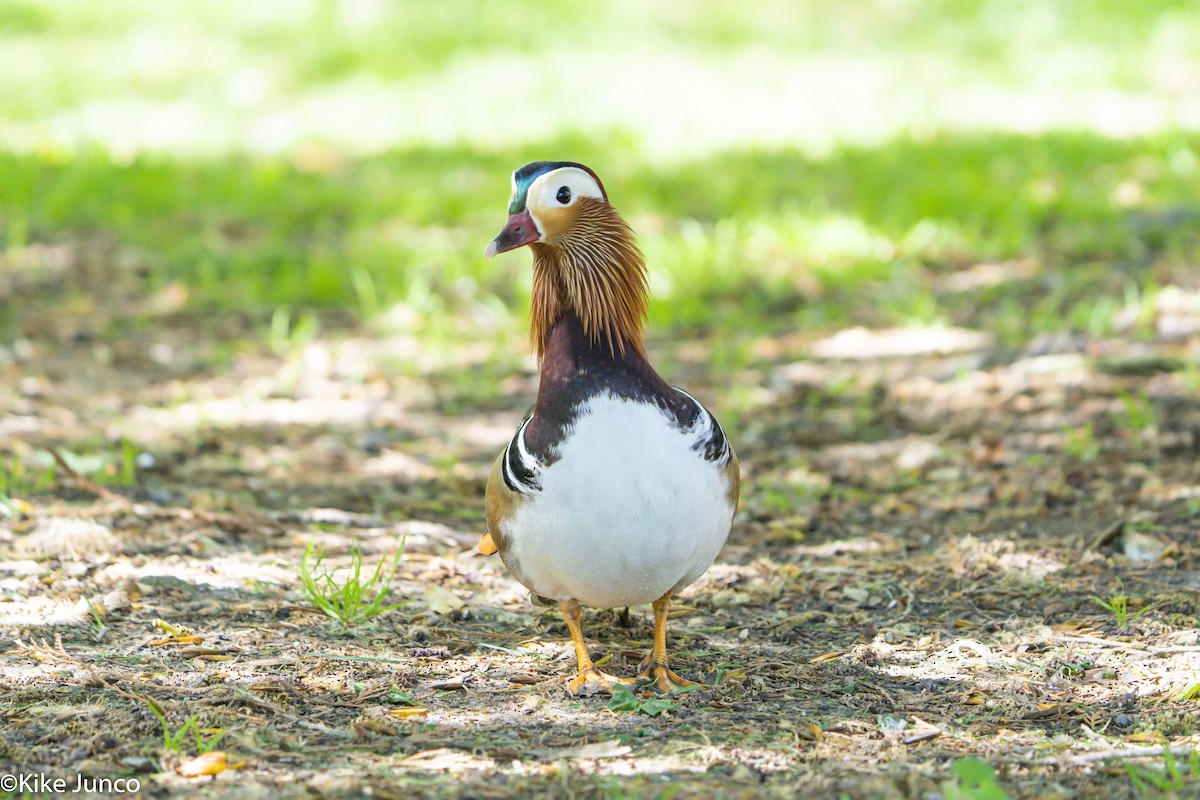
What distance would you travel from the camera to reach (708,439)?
316 centimetres

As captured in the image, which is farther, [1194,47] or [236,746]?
[1194,47]

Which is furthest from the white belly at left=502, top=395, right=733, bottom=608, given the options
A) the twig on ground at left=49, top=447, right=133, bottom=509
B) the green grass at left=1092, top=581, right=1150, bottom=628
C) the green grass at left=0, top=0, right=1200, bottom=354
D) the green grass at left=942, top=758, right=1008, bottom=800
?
the green grass at left=0, top=0, right=1200, bottom=354

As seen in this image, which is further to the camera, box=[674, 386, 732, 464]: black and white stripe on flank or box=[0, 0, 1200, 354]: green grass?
box=[0, 0, 1200, 354]: green grass

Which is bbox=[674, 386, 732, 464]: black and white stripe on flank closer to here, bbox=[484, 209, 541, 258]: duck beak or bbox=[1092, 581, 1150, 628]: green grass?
bbox=[484, 209, 541, 258]: duck beak

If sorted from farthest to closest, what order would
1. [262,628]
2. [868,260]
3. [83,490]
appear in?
[868,260] < [83,490] < [262,628]

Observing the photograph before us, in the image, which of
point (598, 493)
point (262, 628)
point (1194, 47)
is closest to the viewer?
point (598, 493)

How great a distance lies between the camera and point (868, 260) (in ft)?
22.6

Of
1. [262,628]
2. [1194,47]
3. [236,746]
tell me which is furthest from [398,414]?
[1194,47]

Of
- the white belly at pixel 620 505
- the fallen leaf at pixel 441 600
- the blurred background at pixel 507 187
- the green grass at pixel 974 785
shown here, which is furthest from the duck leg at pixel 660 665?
the blurred background at pixel 507 187

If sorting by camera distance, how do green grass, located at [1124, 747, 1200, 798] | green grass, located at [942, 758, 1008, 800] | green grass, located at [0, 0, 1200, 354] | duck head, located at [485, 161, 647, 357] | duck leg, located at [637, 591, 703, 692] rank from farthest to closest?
green grass, located at [0, 0, 1200, 354] → duck leg, located at [637, 591, 703, 692] → duck head, located at [485, 161, 647, 357] → green grass, located at [1124, 747, 1200, 798] → green grass, located at [942, 758, 1008, 800]

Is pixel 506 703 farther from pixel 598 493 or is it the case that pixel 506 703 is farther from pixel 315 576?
pixel 315 576

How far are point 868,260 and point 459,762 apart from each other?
4770 mm

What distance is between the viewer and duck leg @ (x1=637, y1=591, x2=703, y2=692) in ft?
10.5

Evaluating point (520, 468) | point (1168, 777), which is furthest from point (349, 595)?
point (1168, 777)
